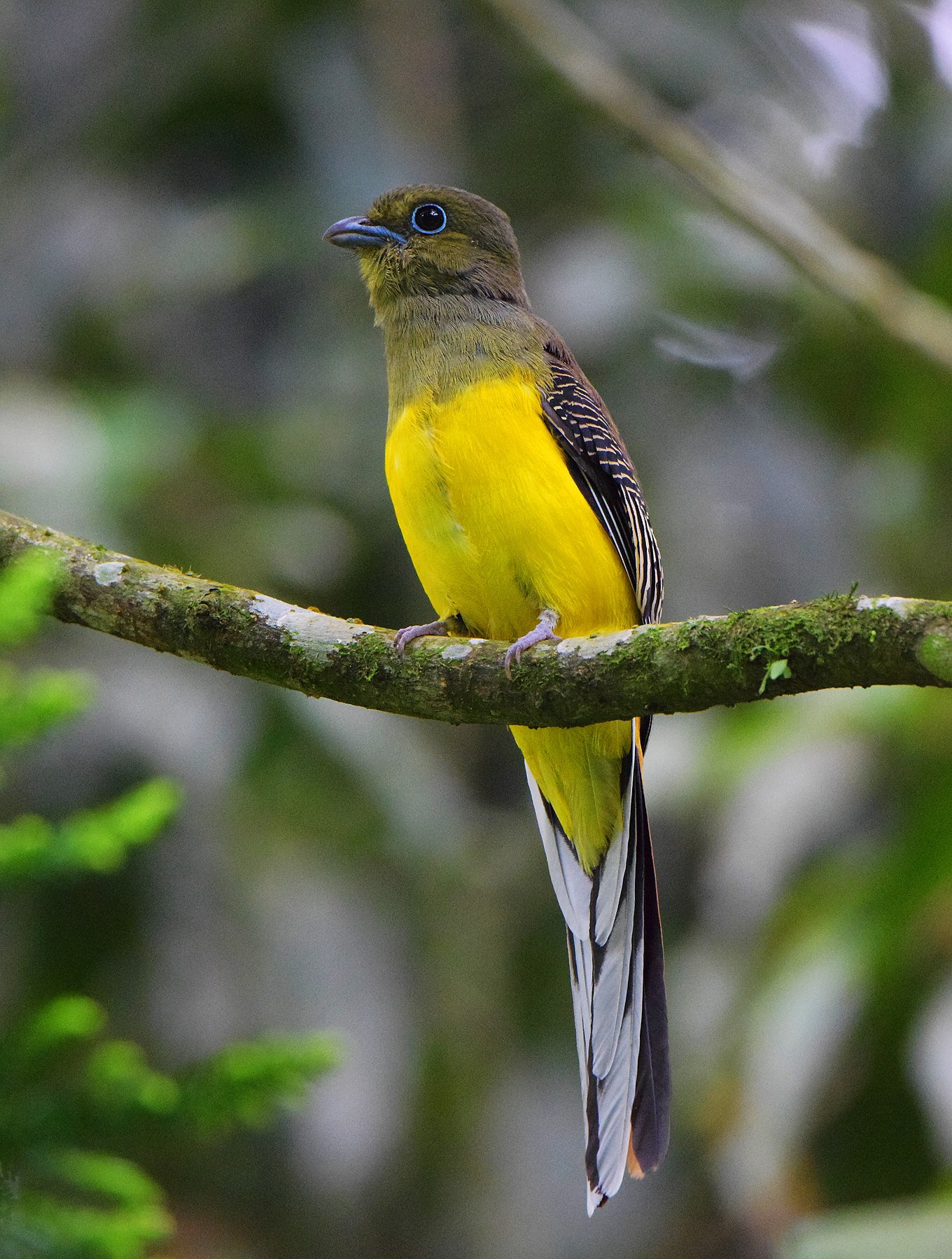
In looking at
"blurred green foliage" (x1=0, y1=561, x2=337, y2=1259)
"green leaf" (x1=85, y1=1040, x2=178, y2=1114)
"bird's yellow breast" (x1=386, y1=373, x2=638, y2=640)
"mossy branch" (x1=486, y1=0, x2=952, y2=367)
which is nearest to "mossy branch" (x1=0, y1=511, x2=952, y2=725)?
"bird's yellow breast" (x1=386, y1=373, x2=638, y2=640)

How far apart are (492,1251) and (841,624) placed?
11.5 feet

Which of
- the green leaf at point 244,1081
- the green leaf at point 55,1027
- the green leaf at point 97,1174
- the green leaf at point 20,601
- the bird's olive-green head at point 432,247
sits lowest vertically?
the green leaf at point 97,1174

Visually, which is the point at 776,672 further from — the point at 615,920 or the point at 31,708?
the point at 615,920

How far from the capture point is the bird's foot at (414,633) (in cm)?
289

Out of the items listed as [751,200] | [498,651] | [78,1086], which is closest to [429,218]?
[751,200]

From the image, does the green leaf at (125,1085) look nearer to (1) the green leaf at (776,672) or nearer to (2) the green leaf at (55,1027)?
(2) the green leaf at (55,1027)

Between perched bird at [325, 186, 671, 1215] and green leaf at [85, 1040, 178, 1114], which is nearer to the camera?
green leaf at [85, 1040, 178, 1114]

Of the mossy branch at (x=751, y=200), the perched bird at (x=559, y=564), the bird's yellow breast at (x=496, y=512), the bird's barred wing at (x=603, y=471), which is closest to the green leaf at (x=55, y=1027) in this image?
the perched bird at (x=559, y=564)

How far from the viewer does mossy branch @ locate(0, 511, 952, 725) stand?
2.25 metres

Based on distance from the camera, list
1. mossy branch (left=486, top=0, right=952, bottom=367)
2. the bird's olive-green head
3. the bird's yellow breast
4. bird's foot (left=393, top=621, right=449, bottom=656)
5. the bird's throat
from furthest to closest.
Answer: mossy branch (left=486, top=0, right=952, bottom=367) < the bird's olive-green head < the bird's throat < the bird's yellow breast < bird's foot (left=393, top=621, right=449, bottom=656)

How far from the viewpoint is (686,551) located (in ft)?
19.0

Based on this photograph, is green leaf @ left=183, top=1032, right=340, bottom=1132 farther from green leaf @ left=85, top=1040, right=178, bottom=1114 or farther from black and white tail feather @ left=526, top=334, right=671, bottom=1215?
black and white tail feather @ left=526, top=334, right=671, bottom=1215

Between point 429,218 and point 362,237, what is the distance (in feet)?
0.69

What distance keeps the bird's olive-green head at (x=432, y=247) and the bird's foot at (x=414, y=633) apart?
3.27 feet
